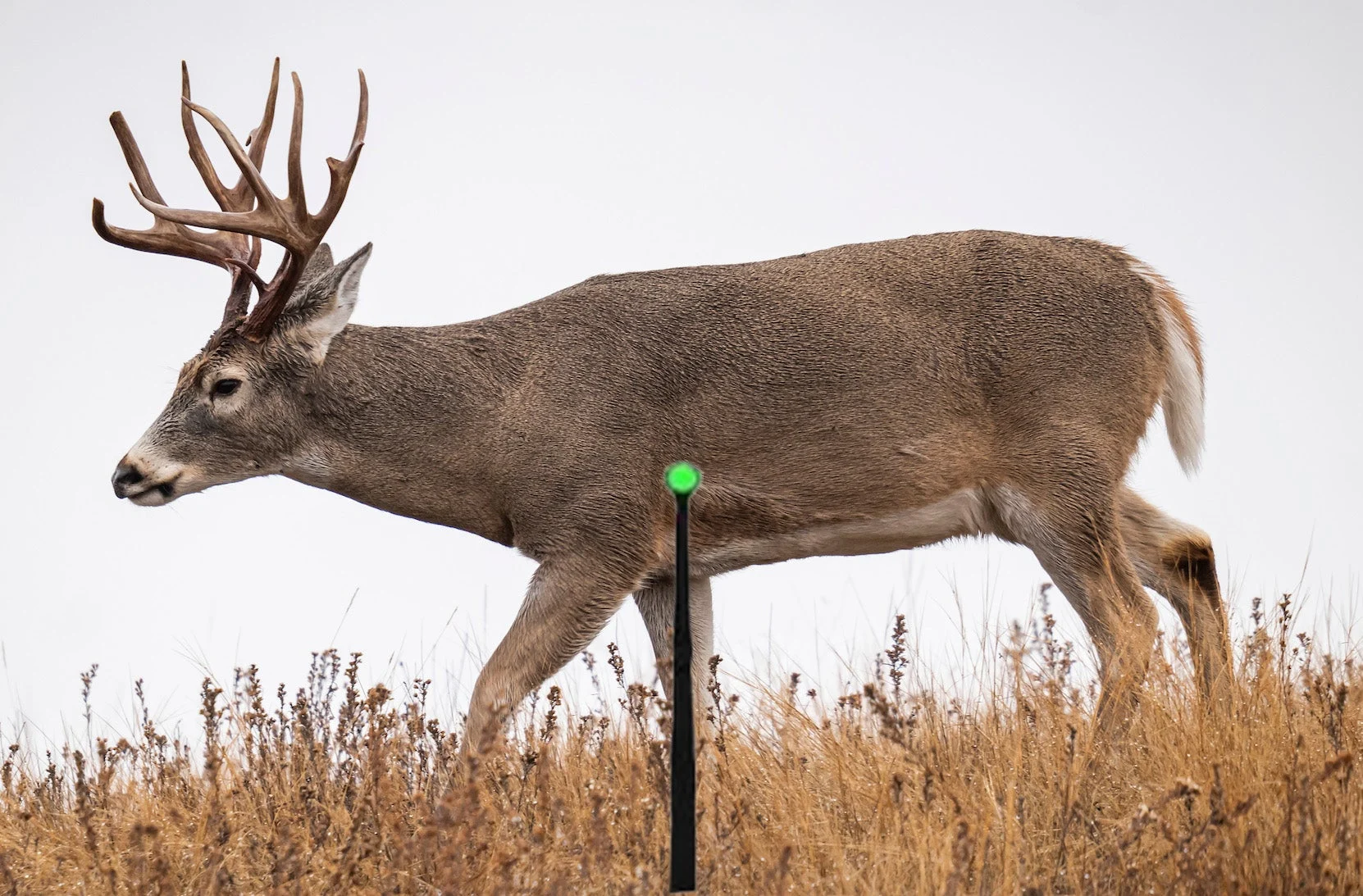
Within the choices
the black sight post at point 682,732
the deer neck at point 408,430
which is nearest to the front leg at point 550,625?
the deer neck at point 408,430

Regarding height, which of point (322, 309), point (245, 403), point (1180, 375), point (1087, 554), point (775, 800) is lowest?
point (775, 800)

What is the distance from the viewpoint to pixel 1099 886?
4465 mm

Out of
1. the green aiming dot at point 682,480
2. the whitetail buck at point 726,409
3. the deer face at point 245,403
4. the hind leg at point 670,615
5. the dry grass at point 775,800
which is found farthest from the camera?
the hind leg at point 670,615

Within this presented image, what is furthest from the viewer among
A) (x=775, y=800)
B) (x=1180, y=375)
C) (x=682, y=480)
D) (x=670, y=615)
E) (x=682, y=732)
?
(x=1180, y=375)

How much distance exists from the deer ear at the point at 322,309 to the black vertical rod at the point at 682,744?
15.1 ft

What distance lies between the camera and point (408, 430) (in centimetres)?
745

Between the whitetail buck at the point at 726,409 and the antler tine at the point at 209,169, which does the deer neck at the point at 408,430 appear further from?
the antler tine at the point at 209,169

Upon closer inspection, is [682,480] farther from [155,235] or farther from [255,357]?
[155,235]

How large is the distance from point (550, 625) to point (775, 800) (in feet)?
5.90

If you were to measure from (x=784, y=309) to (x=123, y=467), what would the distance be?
3.32 metres

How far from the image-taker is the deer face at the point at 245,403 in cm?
742

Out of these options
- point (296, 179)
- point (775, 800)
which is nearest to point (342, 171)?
point (296, 179)

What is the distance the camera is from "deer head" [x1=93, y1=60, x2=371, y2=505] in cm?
741

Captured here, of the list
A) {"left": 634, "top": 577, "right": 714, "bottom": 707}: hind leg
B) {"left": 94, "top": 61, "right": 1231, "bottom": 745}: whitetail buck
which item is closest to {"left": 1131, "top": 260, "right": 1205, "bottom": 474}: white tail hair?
{"left": 94, "top": 61, "right": 1231, "bottom": 745}: whitetail buck
